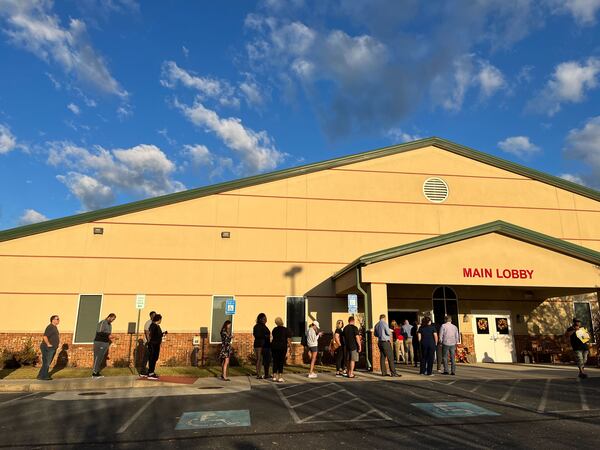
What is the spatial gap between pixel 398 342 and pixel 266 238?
6.55 meters

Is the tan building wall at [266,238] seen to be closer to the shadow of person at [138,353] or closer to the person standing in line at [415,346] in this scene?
the shadow of person at [138,353]

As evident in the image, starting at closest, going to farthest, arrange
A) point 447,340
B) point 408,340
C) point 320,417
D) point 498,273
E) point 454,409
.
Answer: point 320,417 < point 454,409 < point 447,340 < point 498,273 < point 408,340

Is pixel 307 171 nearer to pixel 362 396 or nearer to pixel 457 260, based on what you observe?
pixel 457 260

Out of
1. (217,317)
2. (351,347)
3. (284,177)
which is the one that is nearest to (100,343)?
(217,317)

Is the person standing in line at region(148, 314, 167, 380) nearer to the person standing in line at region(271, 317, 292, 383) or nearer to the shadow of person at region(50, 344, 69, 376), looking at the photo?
the person standing in line at region(271, 317, 292, 383)

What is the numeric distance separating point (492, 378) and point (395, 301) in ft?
21.7

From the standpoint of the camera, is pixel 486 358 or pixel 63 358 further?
pixel 486 358

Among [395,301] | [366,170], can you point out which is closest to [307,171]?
[366,170]

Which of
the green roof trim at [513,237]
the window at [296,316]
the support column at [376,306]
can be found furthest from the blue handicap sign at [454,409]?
the window at [296,316]

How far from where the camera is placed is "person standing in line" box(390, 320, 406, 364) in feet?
56.3

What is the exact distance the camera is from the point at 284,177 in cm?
1934

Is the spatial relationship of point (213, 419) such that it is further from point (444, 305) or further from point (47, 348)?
point (444, 305)

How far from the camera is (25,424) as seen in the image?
755 centimetres

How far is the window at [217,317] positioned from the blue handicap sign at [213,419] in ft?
30.1
